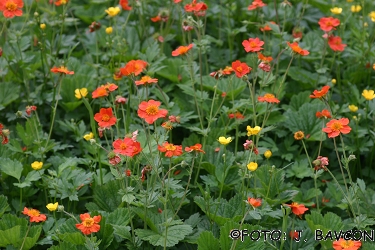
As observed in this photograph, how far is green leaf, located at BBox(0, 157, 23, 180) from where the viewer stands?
8.44 ft

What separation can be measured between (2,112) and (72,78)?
424 millimetres

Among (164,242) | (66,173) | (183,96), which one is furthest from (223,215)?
(183,96)

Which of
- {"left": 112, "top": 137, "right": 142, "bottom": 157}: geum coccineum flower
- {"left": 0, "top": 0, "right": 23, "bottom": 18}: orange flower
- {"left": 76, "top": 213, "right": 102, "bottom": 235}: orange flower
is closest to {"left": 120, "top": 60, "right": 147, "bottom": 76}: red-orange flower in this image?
{"left": 112, "top": 137, "right": 142, "bottom": 157}: geum coccineum flower

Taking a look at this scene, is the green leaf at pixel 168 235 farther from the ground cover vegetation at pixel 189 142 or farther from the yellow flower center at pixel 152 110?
the yellow flower center at pixel 152 110

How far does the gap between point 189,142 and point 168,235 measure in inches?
27.9

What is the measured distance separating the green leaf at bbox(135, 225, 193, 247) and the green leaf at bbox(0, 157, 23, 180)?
24.3 inches

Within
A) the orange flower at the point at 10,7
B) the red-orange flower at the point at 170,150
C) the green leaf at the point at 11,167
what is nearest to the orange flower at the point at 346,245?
the red-orange flower at the point at 170,150

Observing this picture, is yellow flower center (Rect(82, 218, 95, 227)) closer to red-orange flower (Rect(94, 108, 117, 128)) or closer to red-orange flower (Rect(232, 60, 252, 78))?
red-orange flower (Rect(94, 108, 117, 128))

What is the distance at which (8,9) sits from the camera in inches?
111

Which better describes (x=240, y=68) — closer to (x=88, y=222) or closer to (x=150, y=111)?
(x=150, y=111)

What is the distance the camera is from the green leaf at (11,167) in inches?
101

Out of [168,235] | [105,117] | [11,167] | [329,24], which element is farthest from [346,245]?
[11,167]

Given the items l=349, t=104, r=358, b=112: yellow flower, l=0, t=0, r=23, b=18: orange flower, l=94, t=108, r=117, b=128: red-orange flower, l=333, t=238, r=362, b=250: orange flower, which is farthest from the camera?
l=349, t=104, r=358, b=112: yellow flower

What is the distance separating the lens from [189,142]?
294cm
